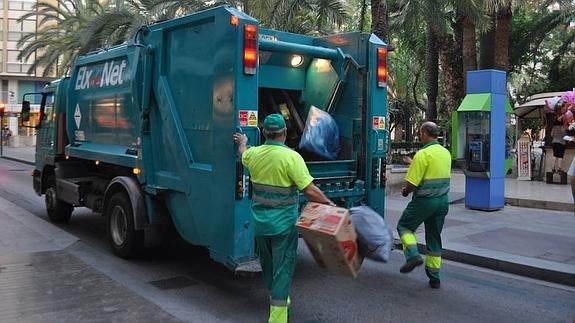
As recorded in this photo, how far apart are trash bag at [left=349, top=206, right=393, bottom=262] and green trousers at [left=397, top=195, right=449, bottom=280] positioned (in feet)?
4.89

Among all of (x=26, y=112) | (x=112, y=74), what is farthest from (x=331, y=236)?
(x=26, y=112)

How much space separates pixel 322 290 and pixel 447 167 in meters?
1.82

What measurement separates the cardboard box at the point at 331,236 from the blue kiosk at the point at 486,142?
7.33 m

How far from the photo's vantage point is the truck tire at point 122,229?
268 inches

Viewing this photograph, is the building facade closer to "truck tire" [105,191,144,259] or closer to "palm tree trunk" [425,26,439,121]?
"palm tree trunk" [425,26,439,121]

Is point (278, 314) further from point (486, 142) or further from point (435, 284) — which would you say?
point (486, 142)

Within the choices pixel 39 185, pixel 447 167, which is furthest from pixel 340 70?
pixel 39 185

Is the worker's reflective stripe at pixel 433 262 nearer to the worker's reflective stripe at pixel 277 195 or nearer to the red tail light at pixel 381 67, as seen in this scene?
the red tail light at pixel 381 67

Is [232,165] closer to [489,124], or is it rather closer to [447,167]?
[447,167]

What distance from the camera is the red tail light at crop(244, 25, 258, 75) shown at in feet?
17.2

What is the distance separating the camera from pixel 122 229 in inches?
280

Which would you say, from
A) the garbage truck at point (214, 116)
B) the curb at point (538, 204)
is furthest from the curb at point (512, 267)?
the curb at point (538, 204)

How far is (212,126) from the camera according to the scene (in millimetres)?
5488

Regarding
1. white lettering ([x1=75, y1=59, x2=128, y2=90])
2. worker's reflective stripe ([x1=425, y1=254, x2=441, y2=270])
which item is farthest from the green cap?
white lettering ([x1=75, y1=59, x2=128, y2=90])
